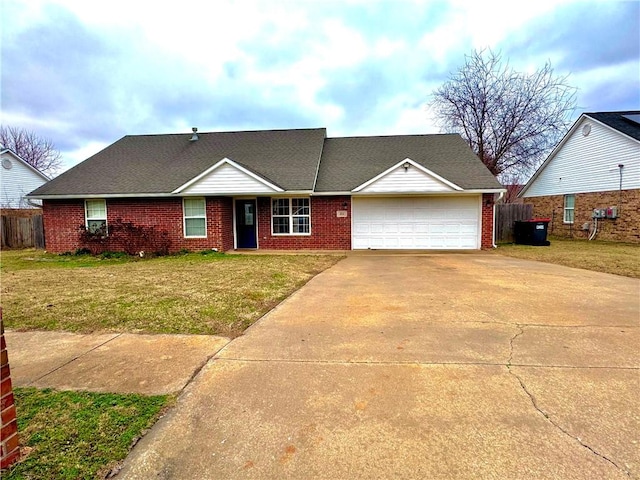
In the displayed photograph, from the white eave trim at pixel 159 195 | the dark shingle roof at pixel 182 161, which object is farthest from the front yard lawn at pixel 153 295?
the dark shingle roof at pixel 182 161

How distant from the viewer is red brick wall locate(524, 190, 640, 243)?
15.6 meters

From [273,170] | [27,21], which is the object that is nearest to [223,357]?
[27,21]

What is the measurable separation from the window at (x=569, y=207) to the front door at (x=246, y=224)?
57.1 ft

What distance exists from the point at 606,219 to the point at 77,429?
21512 mm

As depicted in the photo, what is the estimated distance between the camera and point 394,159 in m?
16.0

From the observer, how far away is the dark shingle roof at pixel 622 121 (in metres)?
15.9

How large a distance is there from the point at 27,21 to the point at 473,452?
938 cm

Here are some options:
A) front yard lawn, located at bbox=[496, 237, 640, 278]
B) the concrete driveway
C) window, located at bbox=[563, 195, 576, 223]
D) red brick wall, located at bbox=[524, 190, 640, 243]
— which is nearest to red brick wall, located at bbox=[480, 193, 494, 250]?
front yard lawn, located at bbox=[496, 237, 640, 278]

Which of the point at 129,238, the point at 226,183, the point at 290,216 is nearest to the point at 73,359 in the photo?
the point at 226,183

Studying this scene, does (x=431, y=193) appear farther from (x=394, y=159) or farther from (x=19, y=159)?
(x=19, y=159)

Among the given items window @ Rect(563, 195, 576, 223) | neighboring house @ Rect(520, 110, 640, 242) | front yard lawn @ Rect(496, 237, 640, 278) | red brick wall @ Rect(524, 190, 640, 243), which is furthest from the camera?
window @ Rect(563, 195, 576, 223)

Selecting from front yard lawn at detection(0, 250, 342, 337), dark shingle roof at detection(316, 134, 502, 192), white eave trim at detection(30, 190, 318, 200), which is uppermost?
dark shingle roof at detection(316, 134, 502, 192)

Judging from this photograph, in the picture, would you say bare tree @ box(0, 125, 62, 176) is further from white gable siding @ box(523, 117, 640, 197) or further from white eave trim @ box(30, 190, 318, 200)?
white gable siding @ box(523, 117, 640, 197)

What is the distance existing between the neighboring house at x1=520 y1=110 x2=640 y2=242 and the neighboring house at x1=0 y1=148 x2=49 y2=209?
113 ft
